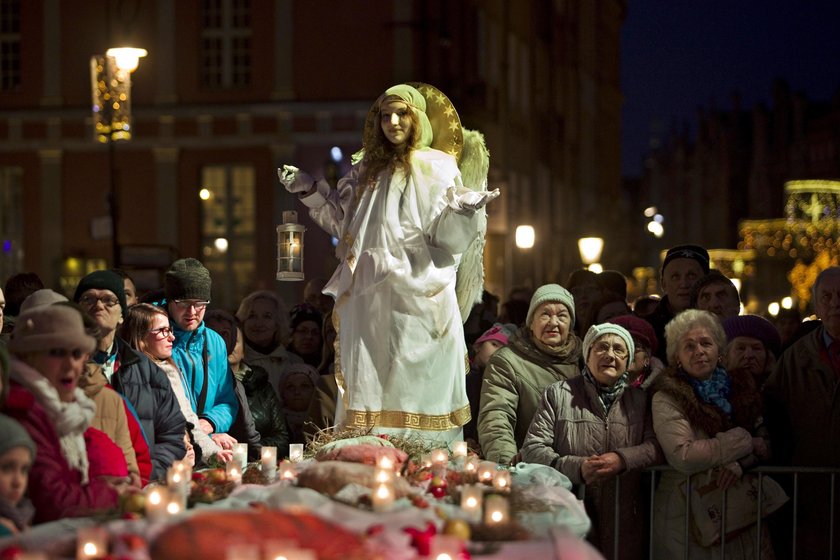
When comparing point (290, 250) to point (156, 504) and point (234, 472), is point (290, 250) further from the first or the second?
point (156, 504)

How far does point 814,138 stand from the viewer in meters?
77.4

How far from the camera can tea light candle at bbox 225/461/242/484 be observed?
718cm

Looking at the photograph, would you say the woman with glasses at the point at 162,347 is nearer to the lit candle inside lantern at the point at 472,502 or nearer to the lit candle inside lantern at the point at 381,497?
the lit candle inside lantern at the point at 381,497

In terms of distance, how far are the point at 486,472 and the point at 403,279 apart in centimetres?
152

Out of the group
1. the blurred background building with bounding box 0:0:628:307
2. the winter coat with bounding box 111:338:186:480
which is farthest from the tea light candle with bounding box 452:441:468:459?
the blurred background building with bounding box 0:0:628:307

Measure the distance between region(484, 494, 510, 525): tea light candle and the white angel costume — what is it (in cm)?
193

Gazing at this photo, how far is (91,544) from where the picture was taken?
17.5ft

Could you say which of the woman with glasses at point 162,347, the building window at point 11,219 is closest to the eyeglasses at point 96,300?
the woman with glasses at point 162,347

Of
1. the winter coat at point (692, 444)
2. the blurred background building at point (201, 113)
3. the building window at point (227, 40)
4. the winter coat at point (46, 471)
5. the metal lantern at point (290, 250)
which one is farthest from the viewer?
the building window at point (227, 40)

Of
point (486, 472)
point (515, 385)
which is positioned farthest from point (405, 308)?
point (486, 472)

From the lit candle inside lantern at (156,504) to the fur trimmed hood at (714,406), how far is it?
3.05 metres

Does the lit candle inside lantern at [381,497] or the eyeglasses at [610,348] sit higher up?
the eyeglasses at [610,348]

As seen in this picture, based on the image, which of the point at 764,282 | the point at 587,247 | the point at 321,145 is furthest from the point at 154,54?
the point at 764,282

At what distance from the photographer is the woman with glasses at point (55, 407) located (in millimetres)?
5852
